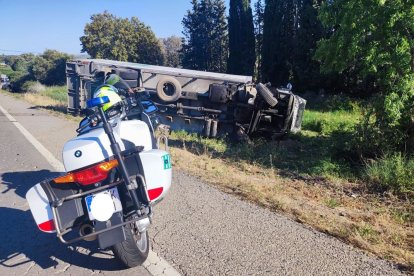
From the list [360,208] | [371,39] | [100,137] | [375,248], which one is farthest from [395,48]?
[100,137]

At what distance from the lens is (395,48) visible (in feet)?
23.5

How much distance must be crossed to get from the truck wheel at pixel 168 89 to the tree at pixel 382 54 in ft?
13.7

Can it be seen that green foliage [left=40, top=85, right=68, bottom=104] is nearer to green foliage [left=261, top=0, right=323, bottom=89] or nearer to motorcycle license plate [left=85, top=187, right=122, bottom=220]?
green foliage [left=261, top=0, right=323, bottom=89]

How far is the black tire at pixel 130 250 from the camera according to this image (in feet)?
10.0

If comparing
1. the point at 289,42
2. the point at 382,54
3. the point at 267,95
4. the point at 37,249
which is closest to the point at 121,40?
the point at 289,42

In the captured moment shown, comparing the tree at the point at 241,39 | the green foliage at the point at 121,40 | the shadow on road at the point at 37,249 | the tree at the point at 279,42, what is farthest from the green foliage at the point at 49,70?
the shadow on road at the point at 37,249

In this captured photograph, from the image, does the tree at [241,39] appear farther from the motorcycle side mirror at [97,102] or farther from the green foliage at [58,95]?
the motorcycle side mirror at [97,102]

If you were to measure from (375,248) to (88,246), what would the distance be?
272cm

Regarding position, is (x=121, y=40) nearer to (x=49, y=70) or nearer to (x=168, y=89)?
(x=49, y=70)

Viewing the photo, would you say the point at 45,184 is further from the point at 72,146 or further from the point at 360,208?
the point at 360,208

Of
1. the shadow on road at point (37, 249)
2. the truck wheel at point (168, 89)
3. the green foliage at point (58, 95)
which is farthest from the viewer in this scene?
the green foliage at point (58, 95)

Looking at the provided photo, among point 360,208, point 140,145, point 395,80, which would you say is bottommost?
point 360,208

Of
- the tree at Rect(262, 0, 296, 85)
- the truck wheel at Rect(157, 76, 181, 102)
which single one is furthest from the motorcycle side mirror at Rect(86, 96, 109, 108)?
the tree at Rect(262, 0, 296, 85)

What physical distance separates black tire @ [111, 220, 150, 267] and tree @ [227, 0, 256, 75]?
31.5 m
